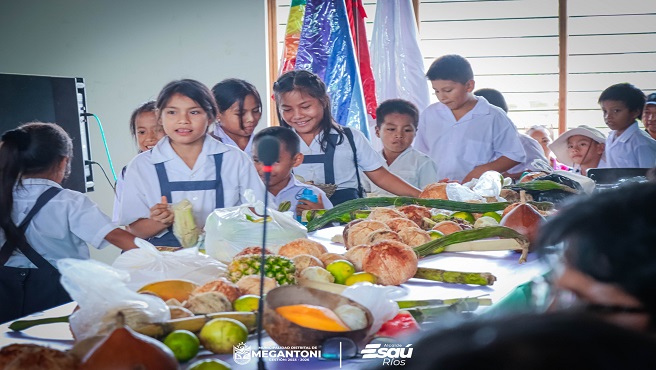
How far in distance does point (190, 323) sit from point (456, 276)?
0.82m

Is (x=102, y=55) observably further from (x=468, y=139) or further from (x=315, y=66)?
(x=468, y=139)

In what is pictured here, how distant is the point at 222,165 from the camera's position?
3.15 m

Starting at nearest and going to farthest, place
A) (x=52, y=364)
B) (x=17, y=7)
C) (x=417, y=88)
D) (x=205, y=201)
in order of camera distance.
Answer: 1. (x=52, y=364)
2. (x=205, y=201)
3. (x=417, y=88)
4. (x=17, y=7)

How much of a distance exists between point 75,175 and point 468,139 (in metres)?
2.52

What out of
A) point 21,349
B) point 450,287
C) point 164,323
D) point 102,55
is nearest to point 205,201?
point 450,287

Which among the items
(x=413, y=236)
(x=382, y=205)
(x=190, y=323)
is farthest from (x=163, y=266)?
(x=382, y=205)

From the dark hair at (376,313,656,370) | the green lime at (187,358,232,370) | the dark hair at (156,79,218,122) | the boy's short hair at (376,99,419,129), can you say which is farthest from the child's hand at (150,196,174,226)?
the dark hair at (376,313,656,370)

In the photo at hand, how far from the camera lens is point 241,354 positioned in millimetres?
1361

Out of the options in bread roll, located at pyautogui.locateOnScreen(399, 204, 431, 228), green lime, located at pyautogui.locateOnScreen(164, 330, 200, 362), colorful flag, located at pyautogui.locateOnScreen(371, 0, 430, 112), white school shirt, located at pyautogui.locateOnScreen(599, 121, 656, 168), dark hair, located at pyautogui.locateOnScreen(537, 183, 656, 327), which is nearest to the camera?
dark hair, located at pyautogui.locateOnScreen(537, 183, 656, 327)

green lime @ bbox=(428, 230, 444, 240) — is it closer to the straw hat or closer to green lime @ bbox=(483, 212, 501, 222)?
green lime @ bbox=(483, 212, 501, 222)

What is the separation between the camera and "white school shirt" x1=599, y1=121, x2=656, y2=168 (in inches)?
194

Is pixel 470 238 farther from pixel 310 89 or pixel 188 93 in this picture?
pixel 310 89

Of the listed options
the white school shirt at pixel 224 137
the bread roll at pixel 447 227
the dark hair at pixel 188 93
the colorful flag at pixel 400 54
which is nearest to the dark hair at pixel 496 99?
the colorful flag at pixel 400 54

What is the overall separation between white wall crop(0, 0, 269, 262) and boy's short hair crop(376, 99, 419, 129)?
2010mm
